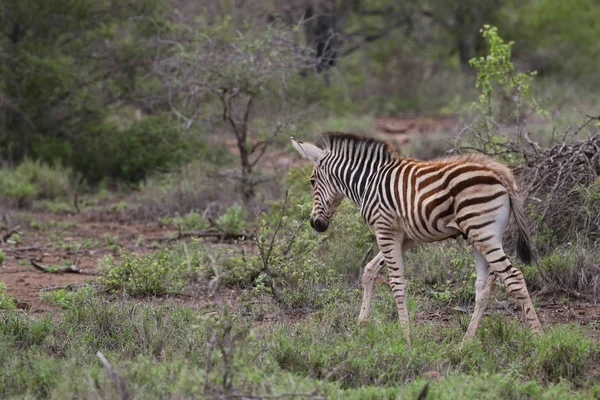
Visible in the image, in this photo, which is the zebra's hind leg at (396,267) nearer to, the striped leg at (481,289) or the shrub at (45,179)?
the striped leg at (481,289)

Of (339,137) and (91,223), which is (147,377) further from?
(91,223)

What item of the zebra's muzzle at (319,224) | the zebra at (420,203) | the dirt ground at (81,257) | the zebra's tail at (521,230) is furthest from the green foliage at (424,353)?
the zebra's muzzle at (319,224)

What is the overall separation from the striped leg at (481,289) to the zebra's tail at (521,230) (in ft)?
1.07

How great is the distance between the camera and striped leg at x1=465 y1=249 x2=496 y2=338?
280 inches

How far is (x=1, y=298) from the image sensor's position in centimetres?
827

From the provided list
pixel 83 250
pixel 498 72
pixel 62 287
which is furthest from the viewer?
pixel 83 250

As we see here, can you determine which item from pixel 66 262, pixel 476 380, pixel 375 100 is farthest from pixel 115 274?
pixel 375 100

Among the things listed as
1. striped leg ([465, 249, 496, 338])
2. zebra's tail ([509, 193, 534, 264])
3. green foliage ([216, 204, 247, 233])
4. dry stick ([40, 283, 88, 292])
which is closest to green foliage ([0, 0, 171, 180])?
green foliage ([216, 204, 247, 233])

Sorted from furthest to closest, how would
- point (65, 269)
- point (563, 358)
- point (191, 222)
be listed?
point (191, 222) → point (65, 269) → point (563, 358)

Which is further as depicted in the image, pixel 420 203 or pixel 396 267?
pixel 396 267

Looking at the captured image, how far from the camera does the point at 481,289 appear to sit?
7.18 metres

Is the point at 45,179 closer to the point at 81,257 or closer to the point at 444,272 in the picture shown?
the point at 81,257

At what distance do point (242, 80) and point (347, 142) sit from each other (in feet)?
19.1

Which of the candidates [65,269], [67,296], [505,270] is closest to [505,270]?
[505,270]
